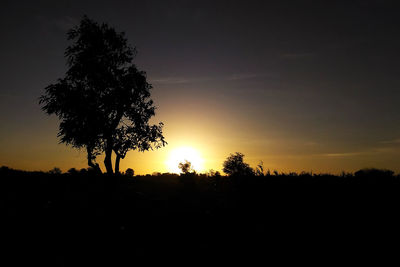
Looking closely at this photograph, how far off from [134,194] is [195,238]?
5.93 m

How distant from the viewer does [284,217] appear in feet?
30.2

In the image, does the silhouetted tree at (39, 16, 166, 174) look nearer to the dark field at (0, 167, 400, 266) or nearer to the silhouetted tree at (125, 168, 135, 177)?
the silhouetted tree at (125, 168, 135, 177)

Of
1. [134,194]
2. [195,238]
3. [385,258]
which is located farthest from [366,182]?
[134,194]

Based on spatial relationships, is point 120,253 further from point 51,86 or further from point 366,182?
point 51,86

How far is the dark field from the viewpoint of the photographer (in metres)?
7.33

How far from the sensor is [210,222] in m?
9.70

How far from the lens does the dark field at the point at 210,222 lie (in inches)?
289

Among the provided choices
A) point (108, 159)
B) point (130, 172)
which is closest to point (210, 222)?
point (108, 159)

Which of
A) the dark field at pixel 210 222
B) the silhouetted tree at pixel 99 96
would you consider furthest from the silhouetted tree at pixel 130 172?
the dark field at pixel 210 222

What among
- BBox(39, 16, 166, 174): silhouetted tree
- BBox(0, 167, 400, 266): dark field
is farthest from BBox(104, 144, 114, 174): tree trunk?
BBox(0, 167, 400, 266): dark field

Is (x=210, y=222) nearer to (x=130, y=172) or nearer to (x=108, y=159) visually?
(x=108, y=159)

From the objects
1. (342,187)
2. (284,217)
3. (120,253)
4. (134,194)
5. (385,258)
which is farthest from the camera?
(134,194)

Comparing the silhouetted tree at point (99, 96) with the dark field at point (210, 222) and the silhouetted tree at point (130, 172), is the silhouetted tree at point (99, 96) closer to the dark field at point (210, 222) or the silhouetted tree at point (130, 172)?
the silhouetted tree at point (130, 172)

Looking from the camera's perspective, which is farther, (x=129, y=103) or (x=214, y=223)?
(x=129, y=103)
